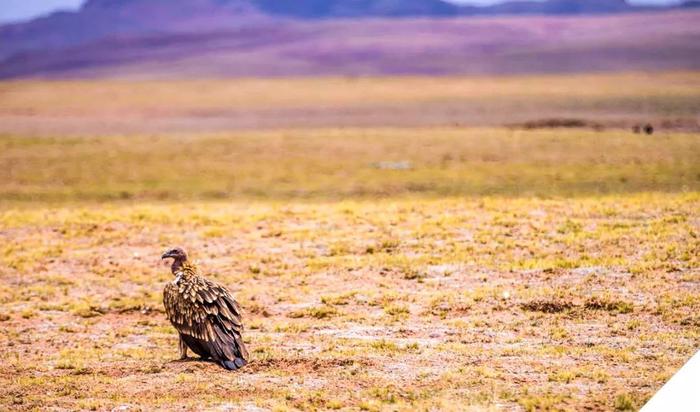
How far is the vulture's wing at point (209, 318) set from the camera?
10.7 m

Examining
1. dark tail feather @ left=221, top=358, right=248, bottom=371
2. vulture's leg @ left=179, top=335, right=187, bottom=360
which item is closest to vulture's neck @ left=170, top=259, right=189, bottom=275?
vulture's leg @ left=179, top=335, right=187, bottom=360

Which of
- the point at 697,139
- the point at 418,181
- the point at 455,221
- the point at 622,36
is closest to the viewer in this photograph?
the point at 455,221

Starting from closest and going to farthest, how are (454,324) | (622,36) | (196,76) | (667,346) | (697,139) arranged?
1. (667,346)
2. (454,324)
3. (697,139)
4. (196,76)
5. (622,36)

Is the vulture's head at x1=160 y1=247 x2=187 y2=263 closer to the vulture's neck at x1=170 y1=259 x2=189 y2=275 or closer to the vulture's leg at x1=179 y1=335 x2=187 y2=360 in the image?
the vulture's neck at x1=170 y1=259 x2=189 y2=275

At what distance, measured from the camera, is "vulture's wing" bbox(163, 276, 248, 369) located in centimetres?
1073

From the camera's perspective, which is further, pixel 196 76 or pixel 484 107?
pixel 196 76

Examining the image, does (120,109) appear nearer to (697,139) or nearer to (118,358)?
(697,139)

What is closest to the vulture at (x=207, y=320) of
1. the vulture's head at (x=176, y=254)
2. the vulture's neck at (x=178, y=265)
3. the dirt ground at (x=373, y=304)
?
the dirt ground at (x=373, y=304)

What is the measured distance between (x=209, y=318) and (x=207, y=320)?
4cm

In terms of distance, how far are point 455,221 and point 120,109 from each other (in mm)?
67032

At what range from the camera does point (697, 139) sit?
45.9 m

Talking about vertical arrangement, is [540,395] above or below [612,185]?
above

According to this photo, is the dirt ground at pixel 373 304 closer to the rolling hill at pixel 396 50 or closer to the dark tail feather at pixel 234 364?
the dark tail feather at pixel 234 364

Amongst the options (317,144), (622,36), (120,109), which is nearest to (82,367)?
(317,144)
